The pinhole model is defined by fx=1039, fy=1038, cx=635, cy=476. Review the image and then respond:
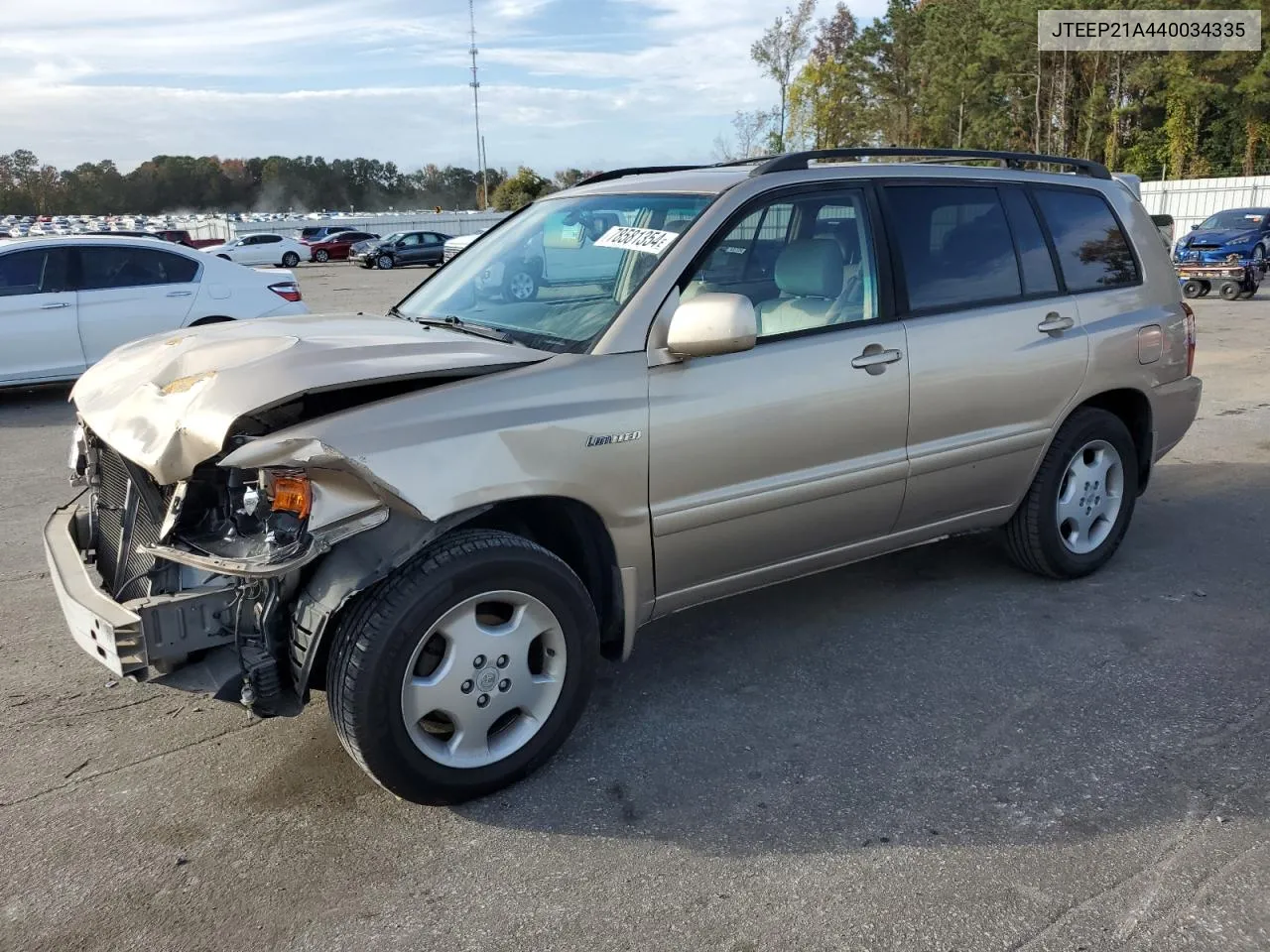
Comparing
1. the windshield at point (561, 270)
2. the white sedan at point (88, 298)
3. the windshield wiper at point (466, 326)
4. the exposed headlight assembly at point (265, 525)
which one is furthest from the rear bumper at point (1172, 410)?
the white sedan at point (88, 298)

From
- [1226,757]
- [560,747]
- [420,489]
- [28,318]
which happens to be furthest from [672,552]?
[28,318]

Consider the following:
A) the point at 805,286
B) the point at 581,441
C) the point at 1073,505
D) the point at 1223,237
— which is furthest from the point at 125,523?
the point at 1223,237

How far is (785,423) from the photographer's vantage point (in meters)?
3.62

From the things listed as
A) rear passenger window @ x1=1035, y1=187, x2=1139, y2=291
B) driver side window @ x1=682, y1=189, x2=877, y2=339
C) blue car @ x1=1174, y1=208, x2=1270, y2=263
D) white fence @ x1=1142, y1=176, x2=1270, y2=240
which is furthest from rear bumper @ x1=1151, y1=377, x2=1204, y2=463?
white fence @ x1=1142, y1=176, x2=1270, y2=240

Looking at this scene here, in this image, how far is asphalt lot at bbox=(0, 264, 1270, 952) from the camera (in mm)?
2623

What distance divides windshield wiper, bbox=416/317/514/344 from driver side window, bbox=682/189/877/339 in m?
0.74

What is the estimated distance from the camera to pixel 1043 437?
4.53m

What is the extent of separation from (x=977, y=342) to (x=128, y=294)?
8.33 meters

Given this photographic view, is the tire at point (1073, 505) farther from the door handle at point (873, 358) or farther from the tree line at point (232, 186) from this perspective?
the tree line at point (232, 186)

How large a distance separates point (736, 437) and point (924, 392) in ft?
3.12

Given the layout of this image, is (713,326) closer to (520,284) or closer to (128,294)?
(520,284)

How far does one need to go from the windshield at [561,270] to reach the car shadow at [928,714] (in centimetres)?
138

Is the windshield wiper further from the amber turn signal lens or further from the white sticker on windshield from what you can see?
the amber turn signal lens

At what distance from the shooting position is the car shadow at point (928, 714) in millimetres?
3059
